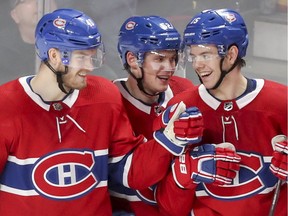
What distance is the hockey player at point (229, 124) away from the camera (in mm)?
2580

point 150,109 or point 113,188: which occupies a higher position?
point 150,109

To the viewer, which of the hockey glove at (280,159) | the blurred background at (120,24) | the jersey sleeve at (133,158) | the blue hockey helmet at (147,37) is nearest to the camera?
the hockey glove at (280,159)

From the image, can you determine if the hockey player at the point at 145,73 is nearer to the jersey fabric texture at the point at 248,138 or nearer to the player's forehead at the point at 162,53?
the player's forehead at the point at 162,53

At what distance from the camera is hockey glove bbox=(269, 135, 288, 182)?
2.51 metres

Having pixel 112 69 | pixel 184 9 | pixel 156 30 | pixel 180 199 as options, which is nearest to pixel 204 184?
pixel 180 199

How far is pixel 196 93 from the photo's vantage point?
2.66 m

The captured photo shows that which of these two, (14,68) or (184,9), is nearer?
(14,68)

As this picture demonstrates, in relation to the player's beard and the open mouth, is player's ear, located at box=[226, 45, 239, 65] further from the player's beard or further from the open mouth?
the player's beard

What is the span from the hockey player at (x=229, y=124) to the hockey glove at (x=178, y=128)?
0.07 metres

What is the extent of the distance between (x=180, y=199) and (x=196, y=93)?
329mm

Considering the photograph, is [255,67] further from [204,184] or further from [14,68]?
[204,184]

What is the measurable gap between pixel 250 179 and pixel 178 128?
28 cm

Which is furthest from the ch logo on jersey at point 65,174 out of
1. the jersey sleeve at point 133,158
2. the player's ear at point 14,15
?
the player's ear at point 14,15

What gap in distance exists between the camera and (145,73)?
2812mm
